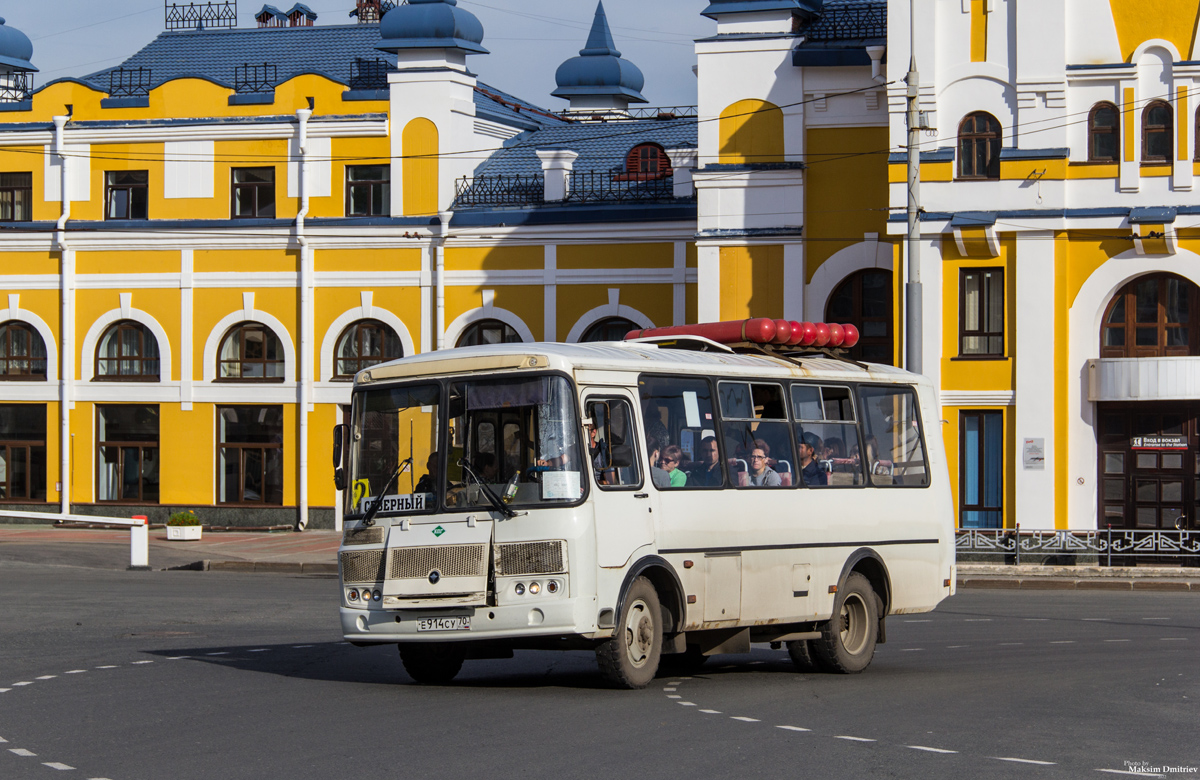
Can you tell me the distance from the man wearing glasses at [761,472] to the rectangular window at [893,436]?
4.93 ft

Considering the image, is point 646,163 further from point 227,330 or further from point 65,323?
point 65,323

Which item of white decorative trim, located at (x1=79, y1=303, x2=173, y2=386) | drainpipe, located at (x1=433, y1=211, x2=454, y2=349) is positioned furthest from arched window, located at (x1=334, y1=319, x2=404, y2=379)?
white decorative trim, located at (x1=79, y1=303, x2=173, y2=386)

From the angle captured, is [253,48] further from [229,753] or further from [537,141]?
[229,753]

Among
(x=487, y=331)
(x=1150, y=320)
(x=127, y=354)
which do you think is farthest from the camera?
(x=127, y=354)

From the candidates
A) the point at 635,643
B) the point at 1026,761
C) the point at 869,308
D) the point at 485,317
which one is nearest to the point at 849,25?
the point at 869,308

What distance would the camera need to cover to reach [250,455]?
36.5 meters

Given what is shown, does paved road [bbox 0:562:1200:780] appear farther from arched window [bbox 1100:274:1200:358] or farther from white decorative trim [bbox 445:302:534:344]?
white decorative trim [bbox 445:302:534:344]

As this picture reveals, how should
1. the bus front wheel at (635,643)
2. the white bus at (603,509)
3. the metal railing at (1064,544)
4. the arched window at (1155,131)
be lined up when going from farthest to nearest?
the arched window at (1155,131) < the metal railing at (1064,544) < the bus front wheel at (635,643) < the white bus at (603,509)

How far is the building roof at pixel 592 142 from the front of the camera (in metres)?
37.1

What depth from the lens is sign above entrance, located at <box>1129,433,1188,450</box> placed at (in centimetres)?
2984

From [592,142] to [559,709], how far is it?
28.3m

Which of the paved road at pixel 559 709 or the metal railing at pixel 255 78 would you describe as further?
the metal railing at pixel 255 78

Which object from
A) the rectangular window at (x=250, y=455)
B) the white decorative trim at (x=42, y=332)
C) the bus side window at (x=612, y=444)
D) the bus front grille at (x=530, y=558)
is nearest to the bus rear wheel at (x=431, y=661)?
the bus front grille at (x=530, y=558)

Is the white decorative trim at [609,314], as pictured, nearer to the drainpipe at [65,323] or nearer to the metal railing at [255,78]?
the metal railing at [255,78]
